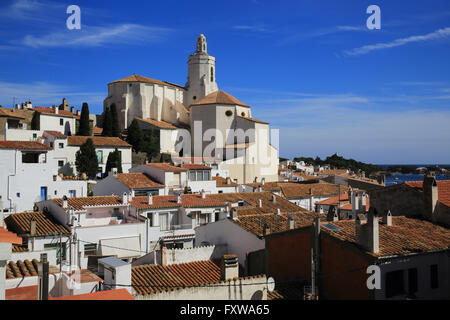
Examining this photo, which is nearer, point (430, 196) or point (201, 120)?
point (430, 196)

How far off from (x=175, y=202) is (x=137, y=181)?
553cm

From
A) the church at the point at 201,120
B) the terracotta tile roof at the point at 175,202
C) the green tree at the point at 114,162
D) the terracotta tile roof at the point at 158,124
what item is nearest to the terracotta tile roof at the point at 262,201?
the terracotta tile roof at the point at 175,202

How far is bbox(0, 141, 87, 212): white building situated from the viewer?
84.7 ft

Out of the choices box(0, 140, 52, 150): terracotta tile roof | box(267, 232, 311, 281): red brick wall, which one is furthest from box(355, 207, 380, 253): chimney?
box(0, 140, 52, 150): terracotta tile roof

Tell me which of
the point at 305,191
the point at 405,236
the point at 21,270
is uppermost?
the point at 405,236

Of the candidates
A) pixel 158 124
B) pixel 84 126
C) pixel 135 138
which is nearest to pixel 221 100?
pixel 158 124

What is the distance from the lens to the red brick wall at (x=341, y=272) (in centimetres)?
931

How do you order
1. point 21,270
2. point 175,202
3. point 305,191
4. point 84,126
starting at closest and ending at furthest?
point 21,270 < point 175,202 < point 305,191 < point 84,126

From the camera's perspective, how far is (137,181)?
26.8 meters

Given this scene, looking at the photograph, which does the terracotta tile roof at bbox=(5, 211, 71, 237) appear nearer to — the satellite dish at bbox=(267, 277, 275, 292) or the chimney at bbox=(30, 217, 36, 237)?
the chimney at bbox=(30, 217, 36, 237)

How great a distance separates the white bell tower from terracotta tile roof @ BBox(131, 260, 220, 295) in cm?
6049

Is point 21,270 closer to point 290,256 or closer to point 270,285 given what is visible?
point 270,285

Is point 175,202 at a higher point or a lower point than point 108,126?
lower
